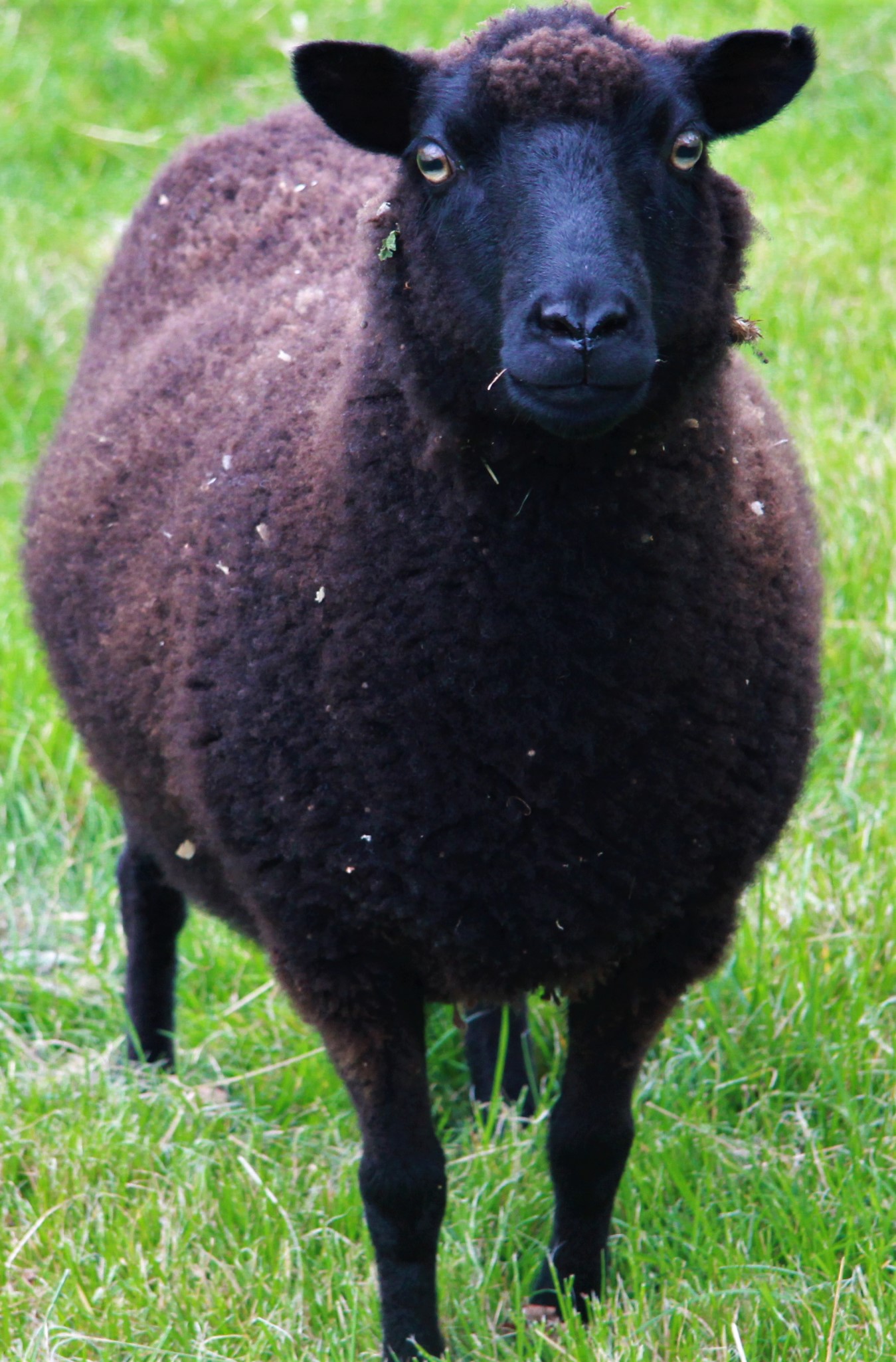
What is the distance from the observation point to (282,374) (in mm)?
3199

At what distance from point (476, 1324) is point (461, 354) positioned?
1.90 m

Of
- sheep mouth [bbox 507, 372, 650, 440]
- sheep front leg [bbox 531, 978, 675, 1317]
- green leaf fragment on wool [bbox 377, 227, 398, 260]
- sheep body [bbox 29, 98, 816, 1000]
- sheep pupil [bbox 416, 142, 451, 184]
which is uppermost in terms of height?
sheep pupil [bbox 416, 142, 451, 184]

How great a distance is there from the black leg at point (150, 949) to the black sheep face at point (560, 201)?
202 centimetres

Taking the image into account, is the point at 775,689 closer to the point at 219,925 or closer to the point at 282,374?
the point at 282,374

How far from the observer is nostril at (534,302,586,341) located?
7.64 feet

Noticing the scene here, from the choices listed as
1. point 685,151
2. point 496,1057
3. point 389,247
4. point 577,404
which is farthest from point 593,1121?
point 685,151

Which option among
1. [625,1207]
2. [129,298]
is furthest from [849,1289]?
[129,298]

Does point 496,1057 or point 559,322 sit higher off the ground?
point 559,322

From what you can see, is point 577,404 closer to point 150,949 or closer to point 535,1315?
point 535,1315

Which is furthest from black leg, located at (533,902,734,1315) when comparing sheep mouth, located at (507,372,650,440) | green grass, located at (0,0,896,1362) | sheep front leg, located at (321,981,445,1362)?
sheep mouth, located at (507,372,650,440)

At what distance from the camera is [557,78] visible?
2.51m

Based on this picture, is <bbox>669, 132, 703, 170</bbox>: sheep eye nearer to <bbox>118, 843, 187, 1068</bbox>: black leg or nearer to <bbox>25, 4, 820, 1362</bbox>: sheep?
<bbox>25, 4, 820, 1362</bbox>: sheep

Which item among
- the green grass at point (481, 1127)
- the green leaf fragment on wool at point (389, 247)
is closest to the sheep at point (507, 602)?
the green leaf fragment on wool at point (389, 247)

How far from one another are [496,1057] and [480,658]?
1667mm
